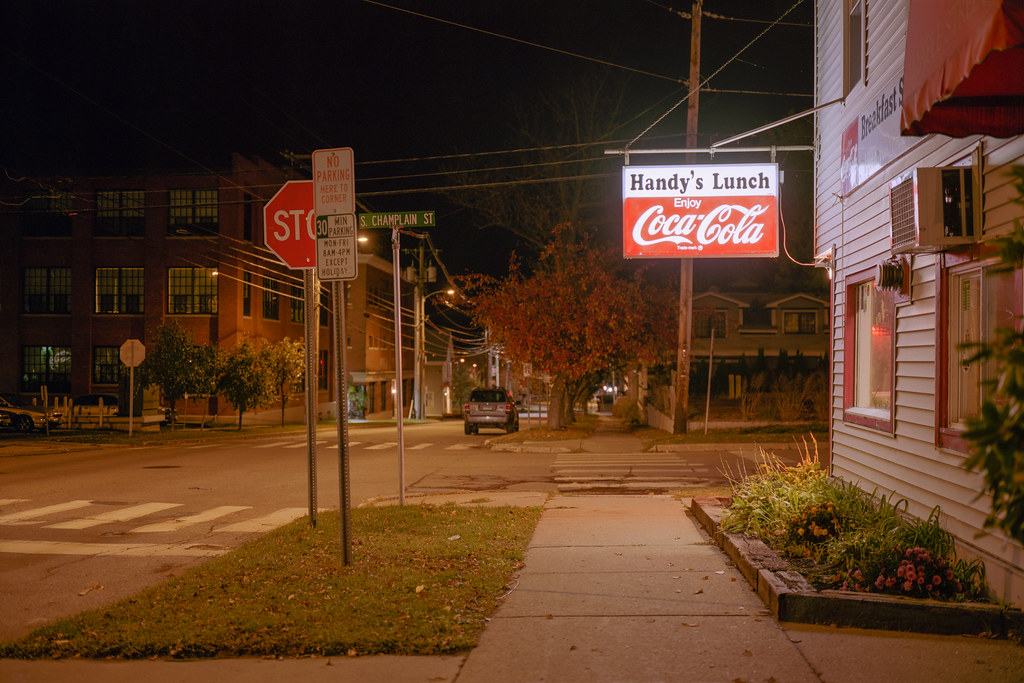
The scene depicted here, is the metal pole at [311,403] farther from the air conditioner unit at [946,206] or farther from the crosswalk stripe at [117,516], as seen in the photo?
the air conditioner unit at [946,206]

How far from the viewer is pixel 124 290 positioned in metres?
41.0

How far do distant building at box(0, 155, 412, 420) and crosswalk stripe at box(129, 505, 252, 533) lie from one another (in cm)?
2837

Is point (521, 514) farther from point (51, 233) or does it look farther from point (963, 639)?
point (51, 233)

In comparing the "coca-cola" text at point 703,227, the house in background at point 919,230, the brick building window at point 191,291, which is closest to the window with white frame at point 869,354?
the house in background at point 919,230

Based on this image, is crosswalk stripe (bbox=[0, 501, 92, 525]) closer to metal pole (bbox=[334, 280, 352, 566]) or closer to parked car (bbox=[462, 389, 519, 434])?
metal pole (bbox=[334, 280, 352, 566])

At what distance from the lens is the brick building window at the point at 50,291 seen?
1631 inches

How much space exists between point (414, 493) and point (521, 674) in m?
9.65

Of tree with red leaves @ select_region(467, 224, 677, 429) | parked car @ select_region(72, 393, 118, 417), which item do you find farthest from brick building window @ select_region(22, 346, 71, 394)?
tree with red leaves @ select_region(467, 224, 677, 429)

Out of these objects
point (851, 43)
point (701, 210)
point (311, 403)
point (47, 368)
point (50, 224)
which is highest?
point (50, 224)

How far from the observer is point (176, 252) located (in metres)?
40.5

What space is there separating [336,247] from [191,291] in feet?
118

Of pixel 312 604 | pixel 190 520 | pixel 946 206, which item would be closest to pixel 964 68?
pixel 946 206

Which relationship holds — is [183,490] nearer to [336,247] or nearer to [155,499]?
[155,499]

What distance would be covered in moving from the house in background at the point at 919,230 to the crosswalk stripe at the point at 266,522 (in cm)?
735
